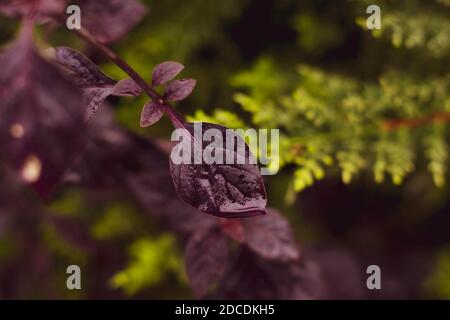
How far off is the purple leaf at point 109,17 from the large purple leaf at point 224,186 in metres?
0.37

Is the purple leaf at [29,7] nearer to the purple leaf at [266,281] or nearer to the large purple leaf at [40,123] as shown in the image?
the large purple leaf at [40,123]

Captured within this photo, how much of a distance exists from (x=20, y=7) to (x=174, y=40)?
723 mm

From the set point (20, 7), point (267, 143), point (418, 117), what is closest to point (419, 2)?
point (418, 117)

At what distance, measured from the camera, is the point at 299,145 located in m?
1.09

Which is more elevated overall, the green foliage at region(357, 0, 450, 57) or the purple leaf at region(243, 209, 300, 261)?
the green foliage at region(357, 0, 450, 57)

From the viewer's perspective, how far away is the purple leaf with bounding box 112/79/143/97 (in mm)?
735

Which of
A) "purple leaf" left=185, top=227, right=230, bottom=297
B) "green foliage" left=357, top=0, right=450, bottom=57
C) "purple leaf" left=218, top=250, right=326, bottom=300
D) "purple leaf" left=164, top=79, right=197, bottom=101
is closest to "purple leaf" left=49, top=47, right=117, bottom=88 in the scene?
"purple leaf" left=164, top=79, right=197, bottom=101

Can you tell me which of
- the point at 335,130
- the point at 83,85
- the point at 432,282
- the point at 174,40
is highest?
the point at 174,40

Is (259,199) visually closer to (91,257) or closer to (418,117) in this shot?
(418,117)

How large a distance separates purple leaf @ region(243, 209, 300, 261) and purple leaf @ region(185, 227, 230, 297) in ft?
0.17

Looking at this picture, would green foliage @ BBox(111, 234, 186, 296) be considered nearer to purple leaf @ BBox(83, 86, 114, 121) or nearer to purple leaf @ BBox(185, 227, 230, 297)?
purple leaf @ BBox(185, 227, 230, 297)

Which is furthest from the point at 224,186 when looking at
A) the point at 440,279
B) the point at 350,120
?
the point at 440,279

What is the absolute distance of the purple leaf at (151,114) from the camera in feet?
2.43

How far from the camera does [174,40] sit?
138 cm
